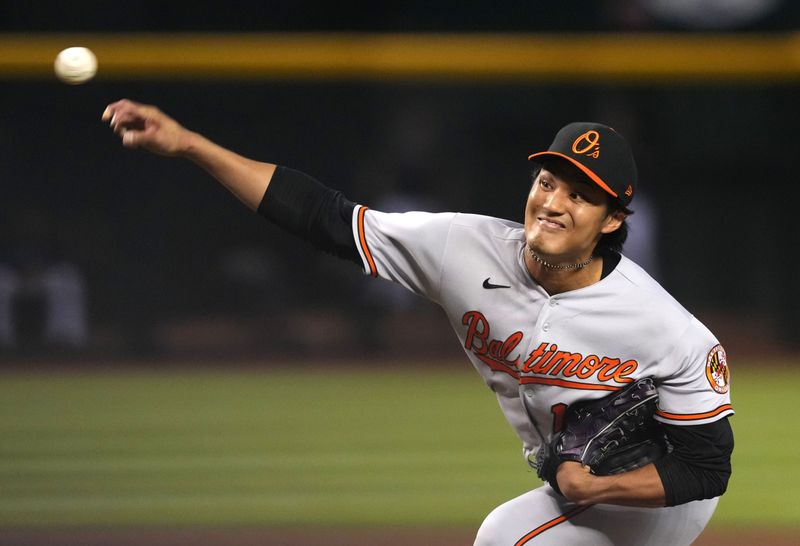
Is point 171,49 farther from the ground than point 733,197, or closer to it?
farther from the ground

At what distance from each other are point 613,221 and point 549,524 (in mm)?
766

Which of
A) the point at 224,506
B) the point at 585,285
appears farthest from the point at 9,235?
the point at 585,285

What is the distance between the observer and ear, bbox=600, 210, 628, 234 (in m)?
2.69

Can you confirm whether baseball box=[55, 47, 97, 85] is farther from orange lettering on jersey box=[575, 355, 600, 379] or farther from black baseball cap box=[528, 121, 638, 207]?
orange lettering on jersey box=[575, 355, 600, 379]

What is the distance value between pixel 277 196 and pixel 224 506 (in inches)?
95.9

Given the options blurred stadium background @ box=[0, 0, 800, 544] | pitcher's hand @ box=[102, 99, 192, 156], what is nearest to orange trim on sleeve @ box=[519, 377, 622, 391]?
pitcher's hand @ box=[102, 99, 192, 156]

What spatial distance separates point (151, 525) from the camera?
4504 mm

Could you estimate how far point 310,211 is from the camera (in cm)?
274

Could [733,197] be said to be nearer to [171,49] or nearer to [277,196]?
[171,49]

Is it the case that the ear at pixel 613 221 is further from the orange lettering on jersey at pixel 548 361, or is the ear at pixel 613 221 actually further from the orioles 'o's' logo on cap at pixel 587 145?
the orange lettering on jersey at pixel 548 361

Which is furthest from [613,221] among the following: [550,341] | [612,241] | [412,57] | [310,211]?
[412,57]

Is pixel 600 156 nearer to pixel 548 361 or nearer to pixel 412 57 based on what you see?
pixel 548 361

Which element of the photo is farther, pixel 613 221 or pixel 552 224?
pixel 613 221

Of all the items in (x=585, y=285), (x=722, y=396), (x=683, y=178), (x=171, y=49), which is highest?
(x=171, y=49)
